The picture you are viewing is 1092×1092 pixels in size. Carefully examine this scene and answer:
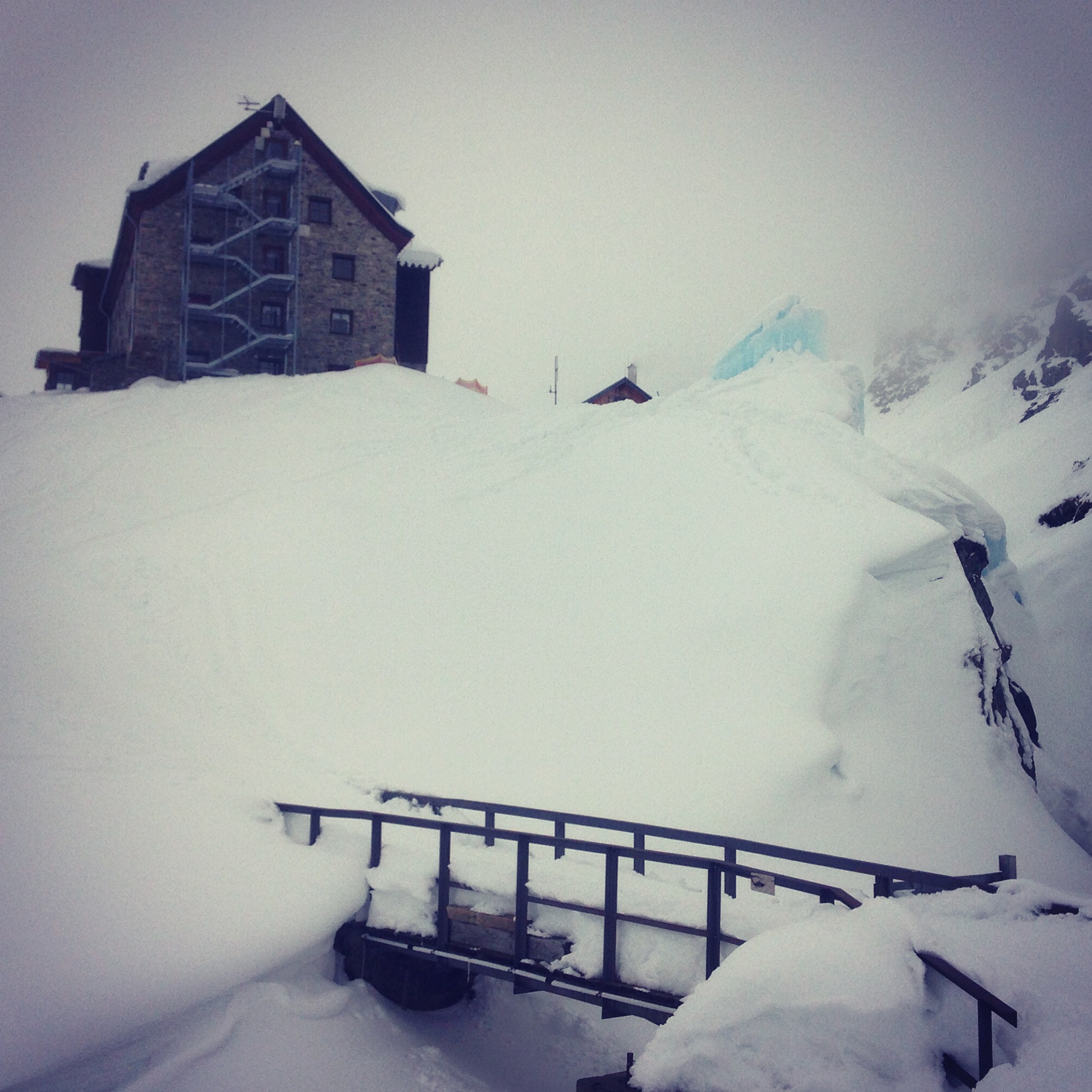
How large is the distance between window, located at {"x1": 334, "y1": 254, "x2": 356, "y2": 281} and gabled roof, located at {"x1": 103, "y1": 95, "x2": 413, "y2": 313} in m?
1.94

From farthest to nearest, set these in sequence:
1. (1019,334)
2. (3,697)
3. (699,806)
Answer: (1019,334), (3,697), (699,806)

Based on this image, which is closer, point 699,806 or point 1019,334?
point 699,806

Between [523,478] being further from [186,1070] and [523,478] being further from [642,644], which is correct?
[186,1070]

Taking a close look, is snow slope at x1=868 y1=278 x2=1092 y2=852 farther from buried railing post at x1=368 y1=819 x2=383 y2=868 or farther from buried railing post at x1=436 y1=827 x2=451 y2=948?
buried railing post at x1=368 y1=819 x2=383 y2=868

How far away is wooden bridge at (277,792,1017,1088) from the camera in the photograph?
640 centimetres

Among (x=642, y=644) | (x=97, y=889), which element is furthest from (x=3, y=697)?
(x=642, y=644)

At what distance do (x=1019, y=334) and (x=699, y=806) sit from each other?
155 metres

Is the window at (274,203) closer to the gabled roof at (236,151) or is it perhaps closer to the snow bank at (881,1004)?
the gabled roof at (236,151)

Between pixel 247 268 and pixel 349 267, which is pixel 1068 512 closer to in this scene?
pixel 349 267

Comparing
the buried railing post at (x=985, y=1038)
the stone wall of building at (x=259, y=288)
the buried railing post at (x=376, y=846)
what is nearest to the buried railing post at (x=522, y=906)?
the buried railing post at (x=376, y=846)

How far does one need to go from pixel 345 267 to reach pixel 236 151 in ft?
19.8

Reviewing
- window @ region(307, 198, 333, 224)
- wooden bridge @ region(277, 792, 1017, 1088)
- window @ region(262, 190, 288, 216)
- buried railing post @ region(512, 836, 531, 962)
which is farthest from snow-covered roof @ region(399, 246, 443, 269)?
buried railing post @ region(512, 836, 531, 962)

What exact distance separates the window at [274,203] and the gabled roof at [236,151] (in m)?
2.02

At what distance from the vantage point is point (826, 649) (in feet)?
42.5
